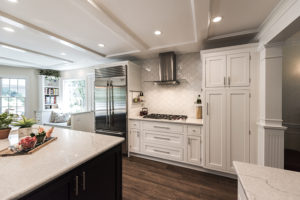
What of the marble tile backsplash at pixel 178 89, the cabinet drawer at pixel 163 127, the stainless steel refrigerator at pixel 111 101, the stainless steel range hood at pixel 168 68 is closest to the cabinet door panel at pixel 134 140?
the stainless steel refrigerator at pixel 111 101

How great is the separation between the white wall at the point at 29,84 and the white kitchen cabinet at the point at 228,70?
5.79 meters

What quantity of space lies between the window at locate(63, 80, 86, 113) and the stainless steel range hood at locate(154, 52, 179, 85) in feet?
10.6

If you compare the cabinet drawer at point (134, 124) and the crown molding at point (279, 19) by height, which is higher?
the crown molding at point (279, 19)

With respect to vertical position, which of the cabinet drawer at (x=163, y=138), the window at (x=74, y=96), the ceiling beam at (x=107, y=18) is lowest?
the cabinet drawer at (x=163, y=138)

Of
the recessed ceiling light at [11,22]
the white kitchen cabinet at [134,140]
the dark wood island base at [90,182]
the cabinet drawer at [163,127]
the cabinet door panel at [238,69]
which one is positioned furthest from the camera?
the white kitchen cabinet at [134,140]

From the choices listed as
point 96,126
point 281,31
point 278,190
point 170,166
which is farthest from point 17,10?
point 170,166

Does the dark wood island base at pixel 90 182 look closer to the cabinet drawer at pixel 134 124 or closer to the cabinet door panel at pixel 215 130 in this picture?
the cabinet drawer at pixel 134 124

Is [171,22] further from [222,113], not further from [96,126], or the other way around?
[96,126]

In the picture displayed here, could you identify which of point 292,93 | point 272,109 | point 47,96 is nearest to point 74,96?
point 47,96

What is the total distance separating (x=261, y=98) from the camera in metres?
Answer: 1.90

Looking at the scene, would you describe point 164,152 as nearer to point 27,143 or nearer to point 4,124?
point 27,143

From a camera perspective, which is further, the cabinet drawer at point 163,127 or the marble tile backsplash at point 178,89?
the marble tile backsplash at point 178,89

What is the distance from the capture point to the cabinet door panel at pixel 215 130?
212 centimetres

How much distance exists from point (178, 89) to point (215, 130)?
1.33 m
